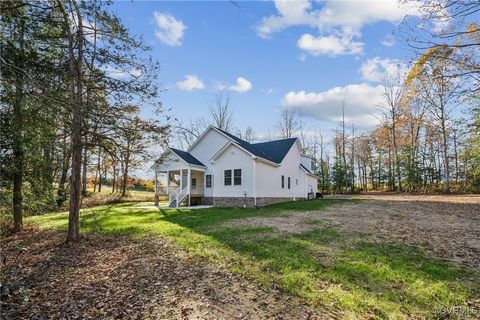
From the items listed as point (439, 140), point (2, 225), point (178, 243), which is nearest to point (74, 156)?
point (178, 243)

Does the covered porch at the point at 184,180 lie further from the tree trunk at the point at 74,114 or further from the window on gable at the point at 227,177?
the tree trunk at the point at 74,114

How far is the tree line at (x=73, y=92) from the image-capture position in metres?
6.44

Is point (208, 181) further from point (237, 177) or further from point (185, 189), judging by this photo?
point (237, 177)

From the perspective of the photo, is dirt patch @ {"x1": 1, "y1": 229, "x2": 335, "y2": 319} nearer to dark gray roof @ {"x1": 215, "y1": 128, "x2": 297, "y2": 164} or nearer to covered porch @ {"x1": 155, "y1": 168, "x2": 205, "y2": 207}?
covered porch @ {"x1": 155, "y1": 168, "x2": 205, "y2": 207}

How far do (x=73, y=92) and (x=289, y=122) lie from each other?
34972 millimetres

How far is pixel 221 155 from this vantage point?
19688mm

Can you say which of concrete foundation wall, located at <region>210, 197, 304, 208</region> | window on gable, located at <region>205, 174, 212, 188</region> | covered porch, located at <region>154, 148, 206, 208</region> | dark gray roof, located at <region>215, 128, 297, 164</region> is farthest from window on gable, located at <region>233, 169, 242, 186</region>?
covered porch, located at <region>154, 148, 206, 208</region>

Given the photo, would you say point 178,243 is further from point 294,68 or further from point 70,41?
point 294,68

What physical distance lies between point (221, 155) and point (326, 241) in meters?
12.8

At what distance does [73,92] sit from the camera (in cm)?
667

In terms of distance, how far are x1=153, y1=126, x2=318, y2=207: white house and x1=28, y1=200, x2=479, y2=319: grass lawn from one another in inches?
372

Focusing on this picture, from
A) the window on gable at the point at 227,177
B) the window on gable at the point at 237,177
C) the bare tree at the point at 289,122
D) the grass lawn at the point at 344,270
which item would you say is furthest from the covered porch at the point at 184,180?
the bare tree at the point at 289,122

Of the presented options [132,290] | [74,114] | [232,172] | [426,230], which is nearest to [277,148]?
[232,172]

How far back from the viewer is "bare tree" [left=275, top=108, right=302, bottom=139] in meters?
39.3
